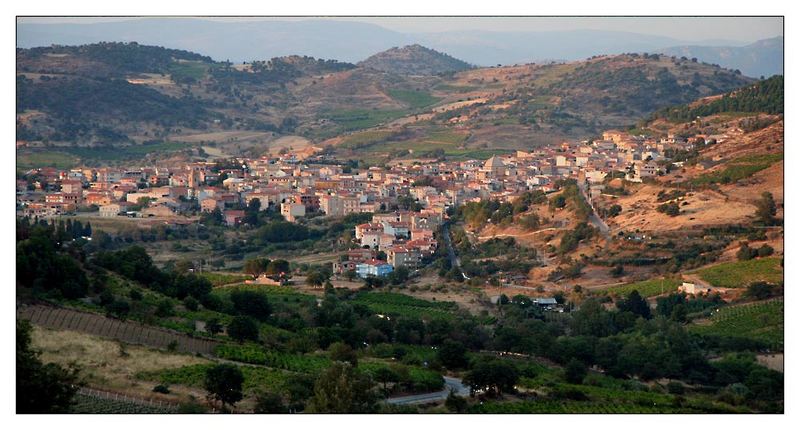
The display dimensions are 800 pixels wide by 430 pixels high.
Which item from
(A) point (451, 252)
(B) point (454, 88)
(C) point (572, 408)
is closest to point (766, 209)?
(A) point (451, 252)

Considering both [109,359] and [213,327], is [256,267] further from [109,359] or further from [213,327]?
[109,359]

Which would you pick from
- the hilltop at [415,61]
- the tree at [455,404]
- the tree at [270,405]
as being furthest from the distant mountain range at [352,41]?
the hilltop at [415,61]

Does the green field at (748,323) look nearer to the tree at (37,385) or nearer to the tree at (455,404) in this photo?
the tree at (455,404)

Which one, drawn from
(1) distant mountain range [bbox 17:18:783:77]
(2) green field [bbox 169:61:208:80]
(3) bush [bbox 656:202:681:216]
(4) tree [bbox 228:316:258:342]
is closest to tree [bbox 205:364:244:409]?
(4) tree [bbox 228:316:258:342]

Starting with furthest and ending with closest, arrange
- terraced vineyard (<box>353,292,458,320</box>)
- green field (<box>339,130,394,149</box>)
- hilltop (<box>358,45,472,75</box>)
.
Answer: hilltop (<box>358,45,472,75</box>), green field (<box>339,130,394,149</box>), terraced vineyard (<box>353,292,458,320</box>)

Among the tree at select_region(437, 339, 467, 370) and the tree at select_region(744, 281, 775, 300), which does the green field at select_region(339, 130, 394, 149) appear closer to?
the tree at select_region(744, 281, 775, 300)

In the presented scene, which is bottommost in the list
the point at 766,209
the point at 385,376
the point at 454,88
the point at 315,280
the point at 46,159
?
the point at 385,376
